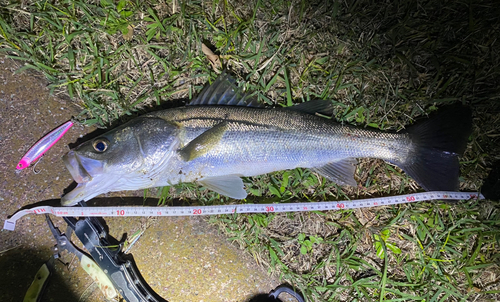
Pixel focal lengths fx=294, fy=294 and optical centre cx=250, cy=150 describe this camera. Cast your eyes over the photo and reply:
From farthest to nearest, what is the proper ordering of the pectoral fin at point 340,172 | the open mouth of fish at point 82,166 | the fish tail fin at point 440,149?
the pectoral fin at point 340,172 < the fish tail fin at point 440,149 < the open mouth of fish at point 82,166

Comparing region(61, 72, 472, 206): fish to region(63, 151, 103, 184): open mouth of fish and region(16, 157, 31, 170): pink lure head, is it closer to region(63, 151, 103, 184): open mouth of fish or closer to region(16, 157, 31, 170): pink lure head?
region(63, 151, 103, 184): open mouth of fish

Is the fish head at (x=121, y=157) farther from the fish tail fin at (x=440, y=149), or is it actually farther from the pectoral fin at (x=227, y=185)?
the fish tail fin at (x=440, y=149)

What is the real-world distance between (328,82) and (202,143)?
61.2 inches

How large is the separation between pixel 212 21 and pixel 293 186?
2052 mm

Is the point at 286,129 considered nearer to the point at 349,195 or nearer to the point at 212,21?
the point at 349,195

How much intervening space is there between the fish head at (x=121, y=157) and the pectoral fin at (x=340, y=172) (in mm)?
1587

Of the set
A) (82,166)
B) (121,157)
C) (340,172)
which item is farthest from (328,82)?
(82,166)

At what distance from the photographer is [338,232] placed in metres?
3.30

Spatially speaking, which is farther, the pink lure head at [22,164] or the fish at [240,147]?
the pink lure head at [22,164]

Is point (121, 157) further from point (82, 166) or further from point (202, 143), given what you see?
point (202, 143)

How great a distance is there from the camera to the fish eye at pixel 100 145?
2.80 metres

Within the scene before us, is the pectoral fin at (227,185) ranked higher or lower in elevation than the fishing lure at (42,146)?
lower

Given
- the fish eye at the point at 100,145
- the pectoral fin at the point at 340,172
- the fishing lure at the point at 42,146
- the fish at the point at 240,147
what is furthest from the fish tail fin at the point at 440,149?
the fishing lure at the point at 42,146

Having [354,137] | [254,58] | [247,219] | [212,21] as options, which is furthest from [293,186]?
[212,21]
